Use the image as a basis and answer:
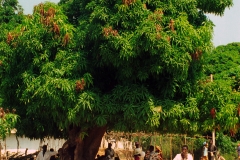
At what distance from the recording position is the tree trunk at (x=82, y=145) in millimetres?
13530

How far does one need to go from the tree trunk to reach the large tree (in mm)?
1630

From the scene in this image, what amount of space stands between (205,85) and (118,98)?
104 inches

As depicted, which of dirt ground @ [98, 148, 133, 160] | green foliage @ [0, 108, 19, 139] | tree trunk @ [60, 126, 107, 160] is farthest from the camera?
dirt ground @ [98, 148, 133, 160]

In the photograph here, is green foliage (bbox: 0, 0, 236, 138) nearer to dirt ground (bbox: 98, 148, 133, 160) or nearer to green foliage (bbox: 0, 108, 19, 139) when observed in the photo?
green foliage (bbox: 0, 108, 19, 139)

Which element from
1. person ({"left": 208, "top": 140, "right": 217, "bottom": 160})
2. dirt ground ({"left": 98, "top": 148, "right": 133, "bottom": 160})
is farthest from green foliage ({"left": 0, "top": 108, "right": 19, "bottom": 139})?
dirt ground ({"left": 98, "top": 148, "right": 133, "bottom": 160})

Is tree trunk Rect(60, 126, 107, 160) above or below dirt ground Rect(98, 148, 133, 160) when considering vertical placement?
above

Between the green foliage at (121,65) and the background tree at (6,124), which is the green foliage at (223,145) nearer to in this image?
the green foliage at (121,65)

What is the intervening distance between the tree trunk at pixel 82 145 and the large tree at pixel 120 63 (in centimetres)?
163

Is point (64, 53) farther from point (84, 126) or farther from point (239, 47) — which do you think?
point (239, 47)

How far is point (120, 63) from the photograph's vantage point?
34.2ft

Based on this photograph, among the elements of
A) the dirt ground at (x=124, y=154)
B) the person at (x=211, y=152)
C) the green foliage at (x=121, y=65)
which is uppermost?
the green foliage at (x=121, y=65)

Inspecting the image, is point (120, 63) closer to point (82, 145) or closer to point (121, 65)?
point (121, 65)

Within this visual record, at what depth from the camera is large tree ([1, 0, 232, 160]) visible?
33.7 ft

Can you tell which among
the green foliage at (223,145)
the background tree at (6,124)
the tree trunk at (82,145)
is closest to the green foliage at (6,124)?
the background tree at (6,124)
